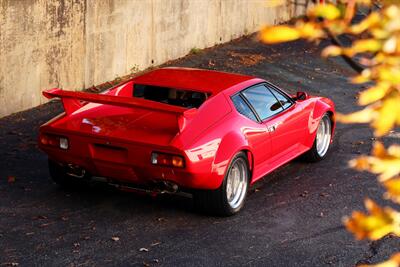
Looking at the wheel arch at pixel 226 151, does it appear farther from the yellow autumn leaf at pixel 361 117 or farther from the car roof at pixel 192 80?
the yellow autumn leaf at pixel 361 117

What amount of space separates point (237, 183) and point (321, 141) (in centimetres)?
281

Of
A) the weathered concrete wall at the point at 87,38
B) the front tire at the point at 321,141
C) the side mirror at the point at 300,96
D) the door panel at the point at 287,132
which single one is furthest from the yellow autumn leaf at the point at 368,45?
the weathered concrete wall at the point at 87,38

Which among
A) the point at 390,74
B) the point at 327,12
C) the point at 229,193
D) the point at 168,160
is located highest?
the point at 327,12

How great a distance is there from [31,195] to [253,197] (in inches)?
95.4

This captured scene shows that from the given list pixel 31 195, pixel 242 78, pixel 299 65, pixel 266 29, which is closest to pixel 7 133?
pixel 31 195

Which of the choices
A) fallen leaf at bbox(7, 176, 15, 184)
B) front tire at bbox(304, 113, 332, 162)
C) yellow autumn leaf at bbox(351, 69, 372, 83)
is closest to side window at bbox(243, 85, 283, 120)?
front tire at bbox(304, 113, 332, 162)

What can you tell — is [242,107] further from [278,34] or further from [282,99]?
[278,34]

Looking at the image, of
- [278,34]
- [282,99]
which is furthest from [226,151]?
[278,34]

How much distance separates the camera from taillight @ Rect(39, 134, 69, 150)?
8570mm

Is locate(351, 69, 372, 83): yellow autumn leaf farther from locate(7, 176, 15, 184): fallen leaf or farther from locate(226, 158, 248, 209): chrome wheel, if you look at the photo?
locate(7, 176, 15, 184): fallen leaf

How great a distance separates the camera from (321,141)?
37.4 feet

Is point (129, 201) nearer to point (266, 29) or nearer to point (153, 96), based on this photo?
point (153, 96)

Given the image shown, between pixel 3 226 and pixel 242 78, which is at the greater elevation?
pixel 242 78

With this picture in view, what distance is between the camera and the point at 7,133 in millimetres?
12031
